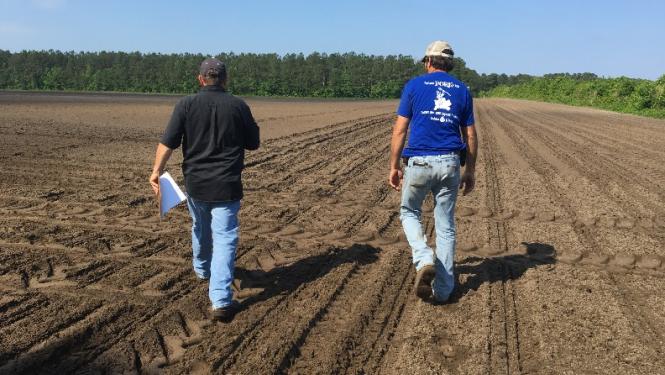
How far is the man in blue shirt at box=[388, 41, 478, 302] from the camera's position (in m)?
3.98

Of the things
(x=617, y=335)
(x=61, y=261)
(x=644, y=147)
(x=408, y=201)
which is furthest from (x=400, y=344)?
(x=644, y=147)

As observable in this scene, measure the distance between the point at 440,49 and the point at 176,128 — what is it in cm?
207

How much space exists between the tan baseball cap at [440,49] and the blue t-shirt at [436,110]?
159mm

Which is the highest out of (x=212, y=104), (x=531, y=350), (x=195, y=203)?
(x=212, y=104)

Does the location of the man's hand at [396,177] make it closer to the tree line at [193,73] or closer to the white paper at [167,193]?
the white paper at [167,193]

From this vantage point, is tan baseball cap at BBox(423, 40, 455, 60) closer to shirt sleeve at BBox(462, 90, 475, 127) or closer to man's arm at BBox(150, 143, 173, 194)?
shirt sleeve at BBox(462, 90, 475, 127)

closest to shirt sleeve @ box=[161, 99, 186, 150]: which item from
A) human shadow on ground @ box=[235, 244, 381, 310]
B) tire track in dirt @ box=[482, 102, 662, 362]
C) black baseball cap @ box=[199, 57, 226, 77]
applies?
A: black baseball cap @ box=[199, 57, 226, 77]

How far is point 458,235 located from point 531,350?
9.05 feet

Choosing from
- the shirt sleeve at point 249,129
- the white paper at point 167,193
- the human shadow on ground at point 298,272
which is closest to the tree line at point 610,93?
the human shadow on ground at point 298,272

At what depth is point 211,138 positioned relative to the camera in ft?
12.6

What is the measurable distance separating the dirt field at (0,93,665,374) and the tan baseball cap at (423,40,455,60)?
197cm

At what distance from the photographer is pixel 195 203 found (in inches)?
160

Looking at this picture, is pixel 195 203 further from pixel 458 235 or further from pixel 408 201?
pixel 458 235

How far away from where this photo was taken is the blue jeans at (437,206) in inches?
158
